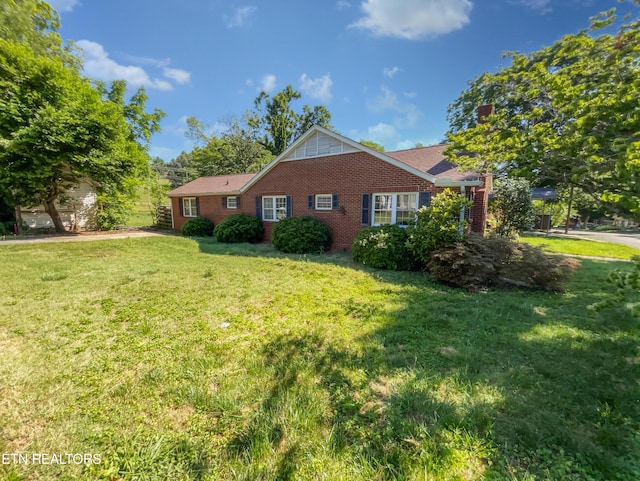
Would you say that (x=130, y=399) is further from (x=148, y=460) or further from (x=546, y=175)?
(x=546, y=175)

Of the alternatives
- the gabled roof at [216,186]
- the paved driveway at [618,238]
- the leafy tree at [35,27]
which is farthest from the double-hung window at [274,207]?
the paved driveway at [618,238]

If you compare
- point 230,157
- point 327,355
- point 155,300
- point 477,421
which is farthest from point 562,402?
point 230,157

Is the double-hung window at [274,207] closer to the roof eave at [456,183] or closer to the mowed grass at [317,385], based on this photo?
the roof eave at [456,183]

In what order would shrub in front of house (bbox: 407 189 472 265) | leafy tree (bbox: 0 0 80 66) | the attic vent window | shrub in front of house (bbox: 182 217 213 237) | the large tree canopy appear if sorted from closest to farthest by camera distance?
1. the large tree canopy
2. shrub in front of house (bbox: 407 189 472 265)
3. the attic vent window
4. leafy tree (bbox: 0 0 80 66)
5. shrub in front of house (bbox: 182 217 213 237)

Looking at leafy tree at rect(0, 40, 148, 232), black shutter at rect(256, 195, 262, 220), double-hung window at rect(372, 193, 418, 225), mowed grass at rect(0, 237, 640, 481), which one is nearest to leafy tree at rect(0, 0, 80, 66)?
leafy tree at rect(0, 40, 148, 232)

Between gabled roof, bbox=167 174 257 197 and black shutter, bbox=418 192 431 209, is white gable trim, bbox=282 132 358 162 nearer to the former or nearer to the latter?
black shutter, bbox=418 192 431 209

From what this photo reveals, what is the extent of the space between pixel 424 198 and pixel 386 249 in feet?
8.40

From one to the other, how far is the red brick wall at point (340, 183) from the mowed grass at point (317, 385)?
17.3ft

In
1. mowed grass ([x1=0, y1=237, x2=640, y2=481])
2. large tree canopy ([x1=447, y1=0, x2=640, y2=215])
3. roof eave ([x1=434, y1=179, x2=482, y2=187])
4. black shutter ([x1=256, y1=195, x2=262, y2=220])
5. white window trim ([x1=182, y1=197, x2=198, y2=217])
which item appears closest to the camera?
mowed grass ([x1=0, y1=237, x2=640, y2=481])

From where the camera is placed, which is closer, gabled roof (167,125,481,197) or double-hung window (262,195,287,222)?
gabled roof (167,125,481,197)

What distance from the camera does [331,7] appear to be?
9.12 meters

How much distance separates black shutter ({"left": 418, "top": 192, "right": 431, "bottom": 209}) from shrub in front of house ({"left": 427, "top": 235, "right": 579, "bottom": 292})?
273 cm

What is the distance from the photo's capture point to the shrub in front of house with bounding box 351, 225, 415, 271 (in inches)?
307

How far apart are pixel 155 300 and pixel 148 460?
12.3 ft
